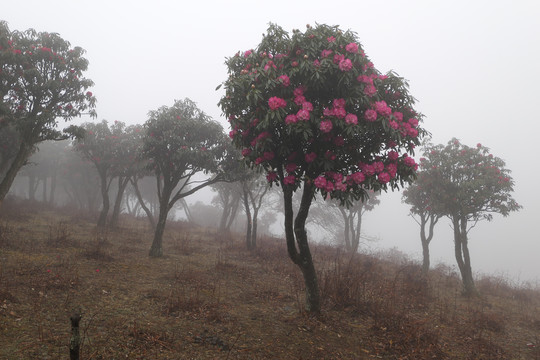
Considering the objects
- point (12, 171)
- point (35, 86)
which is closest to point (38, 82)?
point (35, 86)

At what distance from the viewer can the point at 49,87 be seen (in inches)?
477

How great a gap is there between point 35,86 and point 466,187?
1951 centimetres

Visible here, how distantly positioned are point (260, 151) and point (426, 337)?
543cm

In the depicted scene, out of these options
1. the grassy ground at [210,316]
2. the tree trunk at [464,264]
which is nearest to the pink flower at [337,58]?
the grassy ground at [210,316]

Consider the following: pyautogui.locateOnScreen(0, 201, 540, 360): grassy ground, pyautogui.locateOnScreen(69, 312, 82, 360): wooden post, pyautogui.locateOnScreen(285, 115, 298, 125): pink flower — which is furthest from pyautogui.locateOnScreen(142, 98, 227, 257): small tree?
pyautogui.locateOnScreen(69, 312, 82, 360): wooden post

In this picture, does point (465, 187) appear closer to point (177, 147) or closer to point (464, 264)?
point (464, 264)

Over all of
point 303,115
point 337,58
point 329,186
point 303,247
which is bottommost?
point 303,247

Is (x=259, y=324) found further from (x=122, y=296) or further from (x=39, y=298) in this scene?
(x=39, y=298)

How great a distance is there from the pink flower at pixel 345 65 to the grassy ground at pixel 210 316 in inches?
214

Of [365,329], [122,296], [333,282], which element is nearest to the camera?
[365,329]

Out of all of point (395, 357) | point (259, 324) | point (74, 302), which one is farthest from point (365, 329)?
point (74, 302)

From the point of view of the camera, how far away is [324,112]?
5699mm

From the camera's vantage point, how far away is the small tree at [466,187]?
13.7m

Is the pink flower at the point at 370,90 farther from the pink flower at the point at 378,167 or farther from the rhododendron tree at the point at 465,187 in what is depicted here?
the rhododendron tree at the point at 465,187
